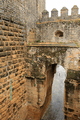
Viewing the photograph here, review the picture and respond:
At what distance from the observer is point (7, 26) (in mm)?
3918

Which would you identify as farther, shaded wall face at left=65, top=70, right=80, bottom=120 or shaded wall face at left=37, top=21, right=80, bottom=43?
shaded wall face at left=37, top=21, right=80, bottom=43

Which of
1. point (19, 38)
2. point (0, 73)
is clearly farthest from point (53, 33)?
point (0, 73)

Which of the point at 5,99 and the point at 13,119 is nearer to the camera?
the point at 5,99

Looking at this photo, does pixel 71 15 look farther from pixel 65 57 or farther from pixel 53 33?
pixel 65 57

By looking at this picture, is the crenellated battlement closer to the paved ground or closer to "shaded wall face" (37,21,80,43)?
"shaded wall face" (37,21,80,43)

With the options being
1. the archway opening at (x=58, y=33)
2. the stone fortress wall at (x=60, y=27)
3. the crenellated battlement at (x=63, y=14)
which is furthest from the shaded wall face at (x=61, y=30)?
the crenellated battlement at (x=63, y=14)

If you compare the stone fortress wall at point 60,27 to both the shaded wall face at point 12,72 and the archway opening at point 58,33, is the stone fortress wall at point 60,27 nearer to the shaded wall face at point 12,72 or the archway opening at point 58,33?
the archway opening at point 58,33

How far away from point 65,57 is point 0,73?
2.51m

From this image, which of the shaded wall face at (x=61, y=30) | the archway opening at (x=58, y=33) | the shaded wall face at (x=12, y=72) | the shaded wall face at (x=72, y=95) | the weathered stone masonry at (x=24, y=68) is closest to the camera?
the shaded wall face at (x=12, y=72)

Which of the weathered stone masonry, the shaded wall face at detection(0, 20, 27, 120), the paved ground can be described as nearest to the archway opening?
the paved ground

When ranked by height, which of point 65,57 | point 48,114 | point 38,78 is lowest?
point 48,114

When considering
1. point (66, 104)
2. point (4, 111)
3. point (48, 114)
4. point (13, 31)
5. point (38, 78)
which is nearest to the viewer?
point (4, 111)

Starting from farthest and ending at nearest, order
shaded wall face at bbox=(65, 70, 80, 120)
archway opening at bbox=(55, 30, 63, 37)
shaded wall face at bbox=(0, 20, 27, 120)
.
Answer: archway opening at bbox=(55, 30, 63, 37), shaded wall face at bbox=(65, 70, 80, 120), shaded wall face at bbox=(0, 20, 27, 120)

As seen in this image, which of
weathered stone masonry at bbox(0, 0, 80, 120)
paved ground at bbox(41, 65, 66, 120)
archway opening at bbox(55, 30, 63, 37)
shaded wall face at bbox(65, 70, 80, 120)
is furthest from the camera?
archway opening at bbox(55, 30, 63, 37)
